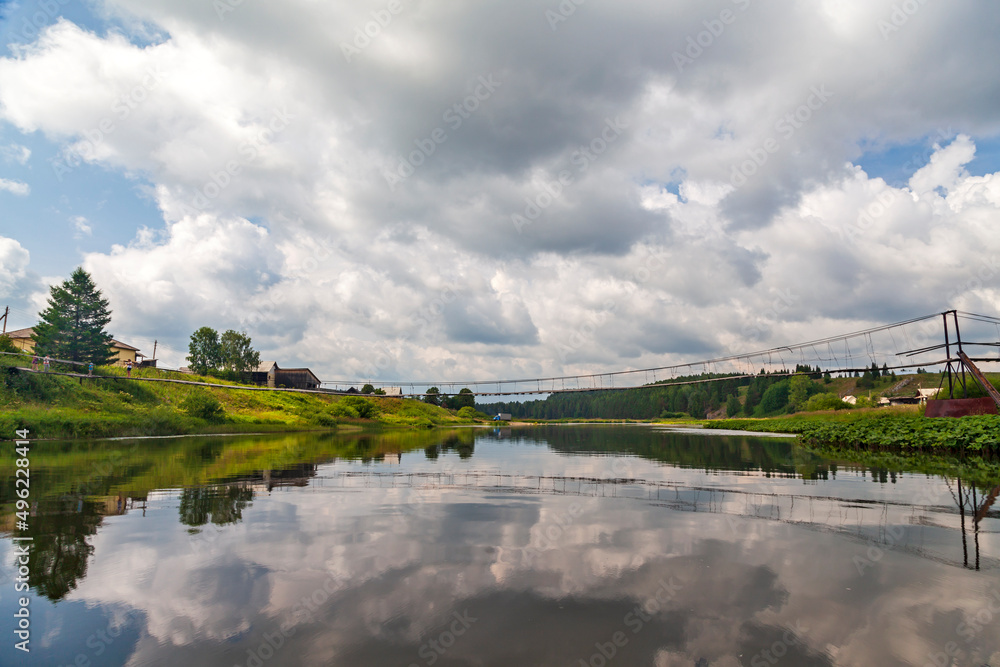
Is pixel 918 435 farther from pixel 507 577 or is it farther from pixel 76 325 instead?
pixel 76 325

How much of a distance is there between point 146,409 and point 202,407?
18.2 feet

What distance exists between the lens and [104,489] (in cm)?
1661

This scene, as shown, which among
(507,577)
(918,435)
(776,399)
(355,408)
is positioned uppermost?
(776,399)

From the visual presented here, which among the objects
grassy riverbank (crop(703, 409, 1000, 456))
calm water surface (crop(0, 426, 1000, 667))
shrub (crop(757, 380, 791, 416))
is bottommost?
calm water surface (crop(0, 426, 1000, 667))

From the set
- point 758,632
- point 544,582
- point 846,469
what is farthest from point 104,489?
point 846,469

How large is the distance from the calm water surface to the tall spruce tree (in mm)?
58597

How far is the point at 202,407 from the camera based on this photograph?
57656mm

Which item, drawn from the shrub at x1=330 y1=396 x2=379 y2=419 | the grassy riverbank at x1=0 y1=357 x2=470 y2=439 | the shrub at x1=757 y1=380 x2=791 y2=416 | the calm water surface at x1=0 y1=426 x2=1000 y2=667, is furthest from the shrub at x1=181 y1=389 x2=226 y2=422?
the shrub at x1=757 y1=380 x2=791 y2=416

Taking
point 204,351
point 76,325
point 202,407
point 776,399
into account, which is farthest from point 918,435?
point 776,399

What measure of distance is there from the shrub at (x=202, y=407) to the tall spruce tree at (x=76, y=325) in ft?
53.5

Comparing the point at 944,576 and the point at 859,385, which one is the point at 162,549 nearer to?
the point at 944,576

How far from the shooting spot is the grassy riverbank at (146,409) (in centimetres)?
3997

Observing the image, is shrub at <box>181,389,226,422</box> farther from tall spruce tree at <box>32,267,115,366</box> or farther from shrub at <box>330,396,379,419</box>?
shrub at <box>330,396,379,419</box>

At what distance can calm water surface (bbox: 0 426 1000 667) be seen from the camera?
20.1 ft
